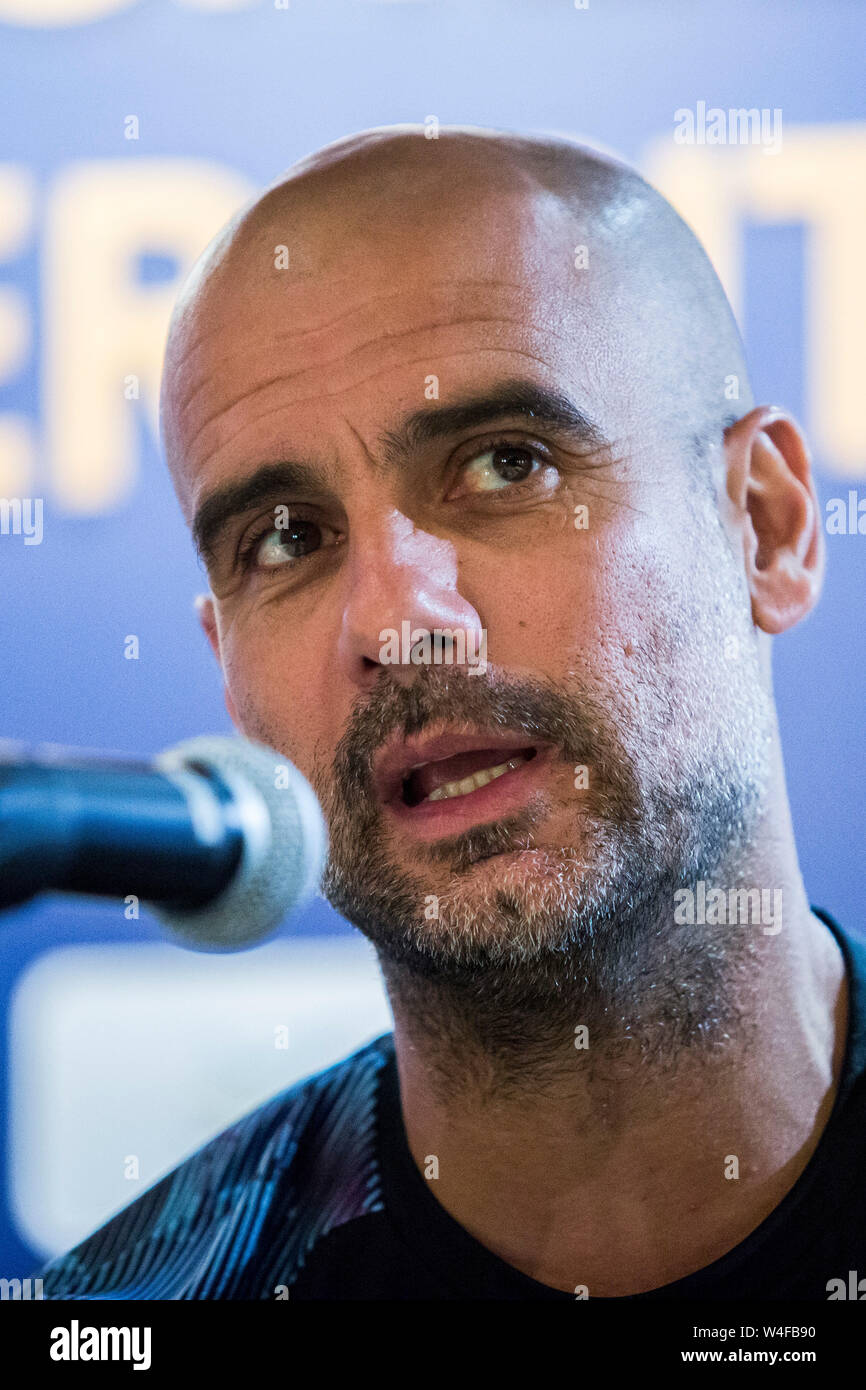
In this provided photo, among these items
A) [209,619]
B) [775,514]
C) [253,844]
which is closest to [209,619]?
[209,619]

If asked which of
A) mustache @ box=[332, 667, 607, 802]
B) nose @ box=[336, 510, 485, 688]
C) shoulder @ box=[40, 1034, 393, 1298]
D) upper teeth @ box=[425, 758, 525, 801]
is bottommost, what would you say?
shoulder @ box=[40, 1034, 393, 1298]

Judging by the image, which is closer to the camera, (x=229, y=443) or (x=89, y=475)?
(x=229, y=443)

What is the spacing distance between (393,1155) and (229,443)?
82cm

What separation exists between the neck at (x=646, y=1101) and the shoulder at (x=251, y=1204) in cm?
21

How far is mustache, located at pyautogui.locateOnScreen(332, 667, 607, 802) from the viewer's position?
49.6 inches

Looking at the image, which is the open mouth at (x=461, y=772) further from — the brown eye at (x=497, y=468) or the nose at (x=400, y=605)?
the brown eye at (x=497, y=468)

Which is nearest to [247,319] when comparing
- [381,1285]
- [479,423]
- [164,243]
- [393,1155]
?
[479,423]

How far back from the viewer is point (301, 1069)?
78.9 inches

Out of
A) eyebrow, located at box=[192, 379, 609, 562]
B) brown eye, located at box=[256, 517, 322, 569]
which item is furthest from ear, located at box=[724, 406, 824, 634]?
brown eye, located at box=[256, 517, 322, 569]

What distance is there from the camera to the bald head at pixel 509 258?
140cm

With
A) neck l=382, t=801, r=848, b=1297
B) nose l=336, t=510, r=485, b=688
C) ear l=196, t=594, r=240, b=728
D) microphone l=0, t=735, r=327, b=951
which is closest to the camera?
microphone l=0, t=735, r=327, b=951

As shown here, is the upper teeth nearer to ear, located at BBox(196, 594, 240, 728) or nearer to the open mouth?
the open mouth
